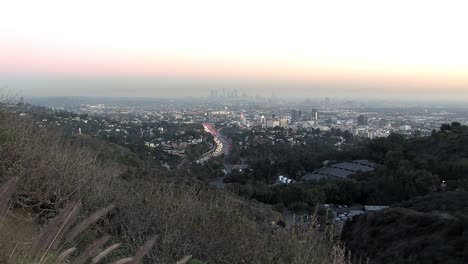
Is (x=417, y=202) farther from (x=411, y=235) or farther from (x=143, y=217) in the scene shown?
(x=143, y=217)

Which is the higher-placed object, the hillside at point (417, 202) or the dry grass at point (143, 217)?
the dry grass at point (143, 217)

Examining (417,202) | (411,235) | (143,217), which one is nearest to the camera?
(143,217)

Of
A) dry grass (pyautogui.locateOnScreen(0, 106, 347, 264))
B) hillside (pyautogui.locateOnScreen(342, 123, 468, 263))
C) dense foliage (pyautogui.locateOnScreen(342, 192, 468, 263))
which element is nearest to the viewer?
dry grass (pyautogui.locateOnScreen(0, 106, 347, 264))

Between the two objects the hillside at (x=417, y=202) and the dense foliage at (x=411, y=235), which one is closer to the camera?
the dense foliage at (x=411, y=235)

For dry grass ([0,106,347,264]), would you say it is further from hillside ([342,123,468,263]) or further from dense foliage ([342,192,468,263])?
dense foliage ([342,192,468,263])

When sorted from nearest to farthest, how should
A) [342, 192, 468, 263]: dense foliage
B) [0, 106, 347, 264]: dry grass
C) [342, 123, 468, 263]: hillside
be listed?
[0, 106, 347, 264]: dry grass
[342, 192, 468, 263]: dense foliage
[342, 123, 468, 263]: hillside

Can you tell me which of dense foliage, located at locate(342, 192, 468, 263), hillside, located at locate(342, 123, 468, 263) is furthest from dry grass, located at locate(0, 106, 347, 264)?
dense foliage, located at locate(342, 192, 468, 263)

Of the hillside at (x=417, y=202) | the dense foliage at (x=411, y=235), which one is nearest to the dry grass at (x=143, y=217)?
the hillside at (x=417, y=202)

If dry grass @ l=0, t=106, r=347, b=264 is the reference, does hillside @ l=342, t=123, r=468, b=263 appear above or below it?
below

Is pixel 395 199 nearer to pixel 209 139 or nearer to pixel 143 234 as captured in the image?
pixel 143 234

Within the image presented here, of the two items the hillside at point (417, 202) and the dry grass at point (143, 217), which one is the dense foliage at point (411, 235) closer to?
the hillside at point (417, 202)

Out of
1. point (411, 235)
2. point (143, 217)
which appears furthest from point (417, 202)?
→ point (143, 217)
